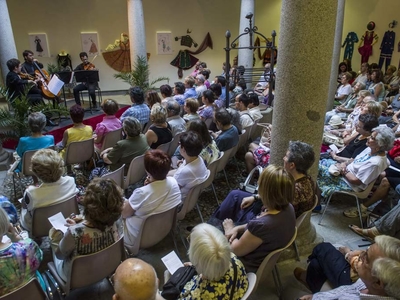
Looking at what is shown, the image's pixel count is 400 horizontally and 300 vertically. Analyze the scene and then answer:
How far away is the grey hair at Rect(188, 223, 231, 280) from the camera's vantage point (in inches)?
59.2

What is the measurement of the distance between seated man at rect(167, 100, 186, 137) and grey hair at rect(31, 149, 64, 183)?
2.09m

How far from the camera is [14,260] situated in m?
1.78

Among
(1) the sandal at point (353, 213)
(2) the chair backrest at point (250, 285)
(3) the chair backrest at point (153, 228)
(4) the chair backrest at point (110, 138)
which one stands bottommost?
(1) the sandal at point (353, 213)

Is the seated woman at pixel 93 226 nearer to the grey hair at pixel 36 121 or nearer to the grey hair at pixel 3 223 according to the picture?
the grey hair at pixel 3 223

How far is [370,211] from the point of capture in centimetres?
354

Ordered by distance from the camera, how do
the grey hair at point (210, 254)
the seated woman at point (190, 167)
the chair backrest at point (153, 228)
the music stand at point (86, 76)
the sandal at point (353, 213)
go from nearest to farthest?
the grey hair at point (210, 254), the chair backrest at point (153, 228), the seated woman at point (190, 167), the sandal at point (353, 213), the music stand at point (86, 76)

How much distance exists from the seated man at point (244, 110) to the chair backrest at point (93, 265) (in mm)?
3110

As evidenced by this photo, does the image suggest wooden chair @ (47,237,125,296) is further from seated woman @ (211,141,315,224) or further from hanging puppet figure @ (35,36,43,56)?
hanging puppet figure @ (35,36,43,56)

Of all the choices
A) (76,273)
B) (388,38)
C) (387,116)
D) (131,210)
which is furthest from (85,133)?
(388,38)

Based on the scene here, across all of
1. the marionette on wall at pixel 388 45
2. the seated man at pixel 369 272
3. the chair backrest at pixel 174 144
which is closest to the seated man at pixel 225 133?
the chair backrest at pixel 174 144

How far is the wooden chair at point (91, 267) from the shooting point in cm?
188

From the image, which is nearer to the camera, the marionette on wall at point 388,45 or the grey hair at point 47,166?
the grey hair at point 47,166

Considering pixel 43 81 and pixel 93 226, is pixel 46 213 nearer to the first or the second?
pixel 93 226

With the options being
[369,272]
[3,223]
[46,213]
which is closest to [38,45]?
[46,213]
